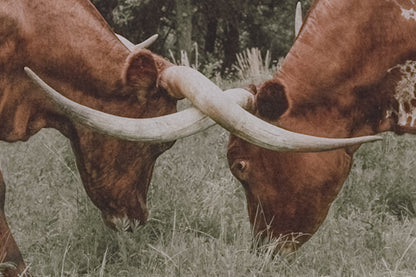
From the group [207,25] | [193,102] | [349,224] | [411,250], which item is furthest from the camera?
[207,25]

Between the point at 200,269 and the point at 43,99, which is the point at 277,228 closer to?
the point at 200,269

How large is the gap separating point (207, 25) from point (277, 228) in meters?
15.3

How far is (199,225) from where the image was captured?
402cm

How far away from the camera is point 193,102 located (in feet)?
9.37

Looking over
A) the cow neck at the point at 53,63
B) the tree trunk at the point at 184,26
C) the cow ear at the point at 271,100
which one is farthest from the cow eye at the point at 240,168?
the tree trunk at the point at 184,26

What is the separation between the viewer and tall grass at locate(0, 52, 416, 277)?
3363mm

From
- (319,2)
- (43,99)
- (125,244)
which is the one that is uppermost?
(319,2)

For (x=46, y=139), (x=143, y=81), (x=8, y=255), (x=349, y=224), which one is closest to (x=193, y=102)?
(x=143, y=81)

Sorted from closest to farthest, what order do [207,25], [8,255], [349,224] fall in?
[8,255] → [349,224] → [207,25]

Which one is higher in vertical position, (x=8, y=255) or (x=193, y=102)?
(x=193, y=102)

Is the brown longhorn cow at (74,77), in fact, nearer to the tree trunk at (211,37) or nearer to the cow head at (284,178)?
the cow head at (284,178)

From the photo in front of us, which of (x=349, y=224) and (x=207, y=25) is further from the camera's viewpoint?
(x=207, y=25)

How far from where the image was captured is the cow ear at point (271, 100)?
3217 mm

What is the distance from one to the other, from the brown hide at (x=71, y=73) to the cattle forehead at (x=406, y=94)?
122 centimetres
